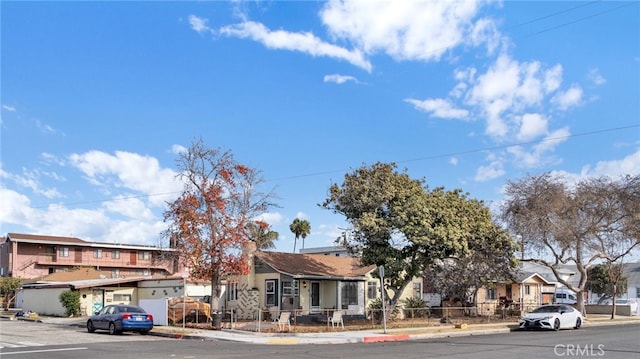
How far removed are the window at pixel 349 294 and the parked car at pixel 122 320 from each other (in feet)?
49.2

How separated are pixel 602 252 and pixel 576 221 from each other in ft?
14.1

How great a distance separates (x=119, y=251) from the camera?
71.7 m

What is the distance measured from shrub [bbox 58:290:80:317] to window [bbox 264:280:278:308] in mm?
15347

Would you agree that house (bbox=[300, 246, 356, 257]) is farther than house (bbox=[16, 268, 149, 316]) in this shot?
Yes

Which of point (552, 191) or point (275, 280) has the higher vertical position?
point (552, 191)

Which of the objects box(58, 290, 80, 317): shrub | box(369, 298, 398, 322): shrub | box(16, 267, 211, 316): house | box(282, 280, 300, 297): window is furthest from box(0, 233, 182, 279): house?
box(369, 298, 398, 322): shrub

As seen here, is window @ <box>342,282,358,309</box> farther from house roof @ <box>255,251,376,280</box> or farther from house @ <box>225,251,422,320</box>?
house roof @ <box>255,251,376,280</box>

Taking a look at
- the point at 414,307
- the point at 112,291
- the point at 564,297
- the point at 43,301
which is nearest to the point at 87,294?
the point at 112,291

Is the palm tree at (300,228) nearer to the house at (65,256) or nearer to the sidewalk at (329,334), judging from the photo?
the house at (65,256)

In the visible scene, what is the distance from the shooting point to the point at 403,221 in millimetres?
30266

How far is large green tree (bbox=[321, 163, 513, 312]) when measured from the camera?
30219 mm

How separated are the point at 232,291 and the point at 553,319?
20063mm

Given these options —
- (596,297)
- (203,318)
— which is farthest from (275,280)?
(596,297)

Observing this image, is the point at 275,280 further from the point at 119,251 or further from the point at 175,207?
the point at 119,251
